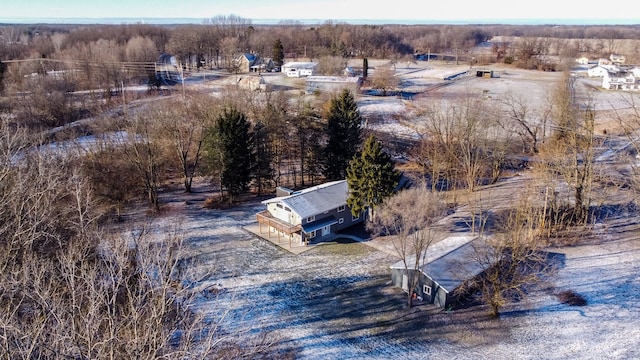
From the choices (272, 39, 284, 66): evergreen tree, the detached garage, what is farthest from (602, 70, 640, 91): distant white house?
the detached garage

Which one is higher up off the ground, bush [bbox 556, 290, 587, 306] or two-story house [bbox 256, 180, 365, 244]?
two-story house [bbox 256, 180, 365, 244]

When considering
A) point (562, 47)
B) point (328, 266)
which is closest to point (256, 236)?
point (328, 266)

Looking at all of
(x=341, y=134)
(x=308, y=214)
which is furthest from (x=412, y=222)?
(x=341, y=134)

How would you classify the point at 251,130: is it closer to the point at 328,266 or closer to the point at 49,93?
the point at 328,266

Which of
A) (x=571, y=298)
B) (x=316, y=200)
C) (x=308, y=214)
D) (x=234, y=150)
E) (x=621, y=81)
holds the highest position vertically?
(x=621, y=81)

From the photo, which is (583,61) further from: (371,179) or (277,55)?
(371,179)

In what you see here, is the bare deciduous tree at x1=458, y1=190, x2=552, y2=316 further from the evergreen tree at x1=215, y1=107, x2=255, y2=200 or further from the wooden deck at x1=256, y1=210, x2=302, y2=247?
the evergreen tree at x1=215, y1=107, x2=255, y2=200

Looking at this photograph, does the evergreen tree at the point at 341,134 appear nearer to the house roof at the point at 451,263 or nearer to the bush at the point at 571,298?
the house roof at the point at 451,263
